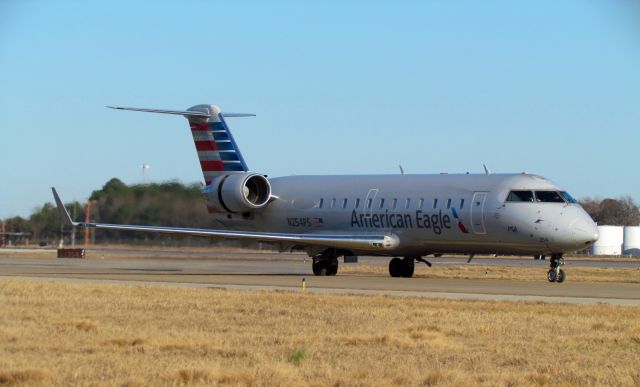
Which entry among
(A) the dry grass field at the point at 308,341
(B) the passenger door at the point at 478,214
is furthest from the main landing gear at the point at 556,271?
(A) the dry grass field at the point at 308,341

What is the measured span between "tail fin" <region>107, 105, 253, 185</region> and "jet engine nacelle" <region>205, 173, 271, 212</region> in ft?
4.56

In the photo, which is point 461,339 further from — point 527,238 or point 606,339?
point 527,238

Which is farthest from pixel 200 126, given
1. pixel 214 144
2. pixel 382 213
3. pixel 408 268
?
pixel 408 268

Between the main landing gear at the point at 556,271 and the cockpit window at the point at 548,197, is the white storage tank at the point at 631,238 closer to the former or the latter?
the main landing gear at the point at 556,271

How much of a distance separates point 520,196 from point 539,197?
1.91ft

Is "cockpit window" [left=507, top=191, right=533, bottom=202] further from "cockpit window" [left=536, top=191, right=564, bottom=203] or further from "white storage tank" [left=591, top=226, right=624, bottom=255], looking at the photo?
"white storage tank" [left=591, top=226, right=624, bottom=255]

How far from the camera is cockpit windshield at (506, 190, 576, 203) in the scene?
3441 cm

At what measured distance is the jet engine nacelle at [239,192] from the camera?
40.8 meters

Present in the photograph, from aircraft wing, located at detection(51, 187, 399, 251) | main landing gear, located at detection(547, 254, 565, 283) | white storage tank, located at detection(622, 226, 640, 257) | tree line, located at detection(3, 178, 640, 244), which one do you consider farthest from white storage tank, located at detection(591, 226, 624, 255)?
main landing gear, located at detection(547, 254, 565, 283)

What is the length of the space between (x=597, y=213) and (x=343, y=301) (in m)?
99.7

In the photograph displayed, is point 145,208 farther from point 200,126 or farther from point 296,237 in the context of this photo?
point 296,237

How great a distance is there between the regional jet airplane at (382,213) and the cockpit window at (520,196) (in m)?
0.03

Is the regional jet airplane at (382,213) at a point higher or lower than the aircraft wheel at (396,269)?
higher

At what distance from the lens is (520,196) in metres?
34.7
